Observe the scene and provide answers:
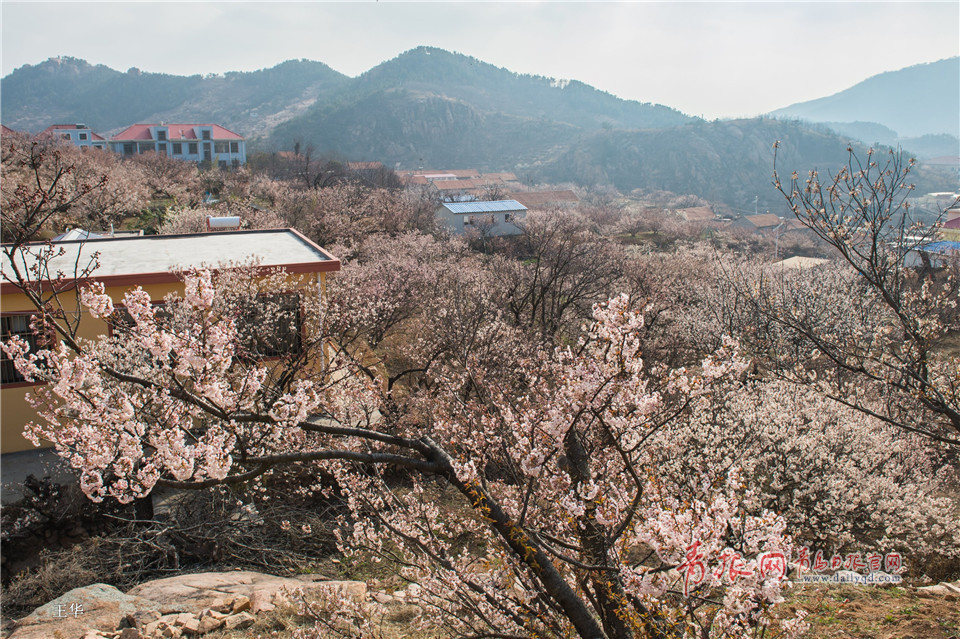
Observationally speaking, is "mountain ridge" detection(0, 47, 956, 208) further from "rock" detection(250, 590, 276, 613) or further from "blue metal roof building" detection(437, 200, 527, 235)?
"rock" detection(250, 590, 276, 613)

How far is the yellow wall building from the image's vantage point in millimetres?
10453

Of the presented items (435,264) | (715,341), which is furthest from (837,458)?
(435,264)

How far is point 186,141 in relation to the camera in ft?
253

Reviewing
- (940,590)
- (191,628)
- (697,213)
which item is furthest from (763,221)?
(191,628)

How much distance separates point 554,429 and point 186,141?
86.5m

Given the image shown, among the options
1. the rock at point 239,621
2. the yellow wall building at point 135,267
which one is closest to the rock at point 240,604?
the rock at point 239,621

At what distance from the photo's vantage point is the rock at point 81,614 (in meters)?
5.01

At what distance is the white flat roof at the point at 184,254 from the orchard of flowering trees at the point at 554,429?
962 mm

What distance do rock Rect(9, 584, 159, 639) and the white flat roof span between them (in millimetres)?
5826

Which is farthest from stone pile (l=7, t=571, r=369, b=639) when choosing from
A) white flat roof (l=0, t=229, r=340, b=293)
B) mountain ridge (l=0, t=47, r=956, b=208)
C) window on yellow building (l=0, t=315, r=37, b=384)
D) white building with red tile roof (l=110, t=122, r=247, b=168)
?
mountain ridge (l=0, t=47, r=956, b=208)

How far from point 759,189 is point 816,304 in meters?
130

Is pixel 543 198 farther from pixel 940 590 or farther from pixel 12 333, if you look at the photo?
pixel 940 590

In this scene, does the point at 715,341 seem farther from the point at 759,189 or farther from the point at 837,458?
the point at 759,189

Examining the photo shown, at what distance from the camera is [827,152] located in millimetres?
142250
